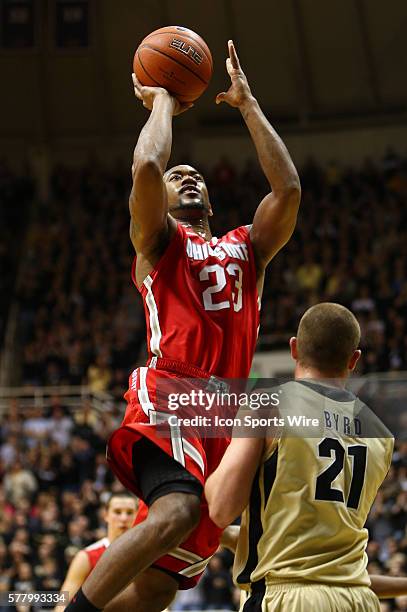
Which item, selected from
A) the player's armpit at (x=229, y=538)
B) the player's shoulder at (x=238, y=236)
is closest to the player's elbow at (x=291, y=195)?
the player's shoulder at (x=238, y=236)

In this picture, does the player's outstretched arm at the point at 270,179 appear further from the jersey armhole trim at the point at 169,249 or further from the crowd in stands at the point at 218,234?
the crowd in stands at the point at 218,234

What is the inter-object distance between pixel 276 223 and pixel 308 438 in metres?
1.56

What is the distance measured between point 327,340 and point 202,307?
3.67ft

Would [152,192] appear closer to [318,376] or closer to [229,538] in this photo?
[318,376]

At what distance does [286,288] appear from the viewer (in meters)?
18.6

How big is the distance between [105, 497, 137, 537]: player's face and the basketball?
289 centimetres

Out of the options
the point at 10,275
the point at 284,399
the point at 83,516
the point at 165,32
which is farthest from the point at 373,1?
the point at 284,399

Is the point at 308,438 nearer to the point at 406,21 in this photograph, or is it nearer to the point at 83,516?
the point at 83,516

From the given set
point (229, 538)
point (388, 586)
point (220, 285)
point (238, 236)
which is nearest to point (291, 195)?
point (238, 236)

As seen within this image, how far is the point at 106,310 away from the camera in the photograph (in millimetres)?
19641

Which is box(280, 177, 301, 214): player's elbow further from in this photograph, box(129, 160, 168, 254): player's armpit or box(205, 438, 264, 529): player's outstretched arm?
box(205, 438, 264, 529): player's outstretched arm

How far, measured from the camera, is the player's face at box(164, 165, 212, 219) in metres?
5.03

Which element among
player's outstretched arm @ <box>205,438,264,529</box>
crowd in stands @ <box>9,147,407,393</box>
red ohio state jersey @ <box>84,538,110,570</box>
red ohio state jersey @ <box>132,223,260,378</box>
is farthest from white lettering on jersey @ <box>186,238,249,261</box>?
crowd in stands @ <box>9,147,407,393</box>

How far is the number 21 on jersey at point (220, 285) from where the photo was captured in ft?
15.4
